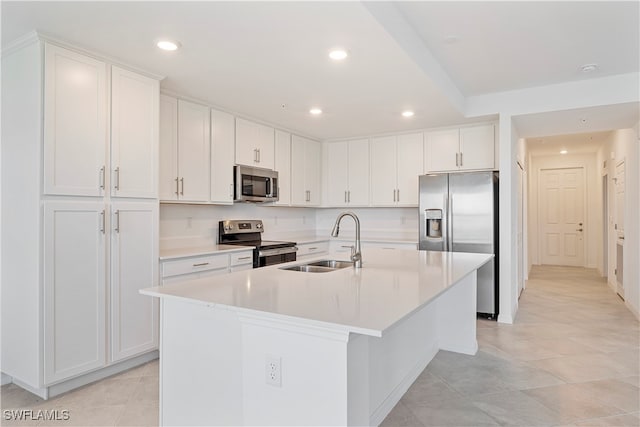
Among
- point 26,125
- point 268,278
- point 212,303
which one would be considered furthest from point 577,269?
point 26,125

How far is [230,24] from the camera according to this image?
2311mm

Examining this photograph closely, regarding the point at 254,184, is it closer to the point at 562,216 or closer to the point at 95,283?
the point at 95,283

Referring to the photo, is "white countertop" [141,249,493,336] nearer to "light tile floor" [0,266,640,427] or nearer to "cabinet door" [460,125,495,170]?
"light tile floor" [0,266,640,427]

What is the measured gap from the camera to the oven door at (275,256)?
13.5 ft

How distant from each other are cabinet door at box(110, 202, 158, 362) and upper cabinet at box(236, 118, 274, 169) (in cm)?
148

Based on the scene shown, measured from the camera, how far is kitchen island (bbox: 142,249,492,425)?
1370 mm

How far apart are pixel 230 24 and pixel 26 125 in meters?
1.48

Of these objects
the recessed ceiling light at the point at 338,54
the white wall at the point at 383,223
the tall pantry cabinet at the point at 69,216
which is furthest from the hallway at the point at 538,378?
the recessed ceiling light at the point at 338,54

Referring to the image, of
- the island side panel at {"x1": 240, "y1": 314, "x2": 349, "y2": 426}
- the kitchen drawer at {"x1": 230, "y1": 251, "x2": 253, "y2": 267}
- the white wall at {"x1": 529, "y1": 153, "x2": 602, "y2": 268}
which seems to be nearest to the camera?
the island side panel at {"x1": 240, "y1": 314, "x2": 349, "y2": 426}

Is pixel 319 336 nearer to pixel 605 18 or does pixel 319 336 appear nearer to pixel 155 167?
pixel 155 167

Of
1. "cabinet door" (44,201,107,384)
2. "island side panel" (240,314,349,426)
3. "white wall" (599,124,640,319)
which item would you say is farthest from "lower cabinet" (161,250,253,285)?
"white wall" (599,124,640,319)

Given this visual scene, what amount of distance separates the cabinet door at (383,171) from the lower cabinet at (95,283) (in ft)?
10.4

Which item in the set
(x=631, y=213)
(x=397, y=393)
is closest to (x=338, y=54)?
(x=397, y=393)

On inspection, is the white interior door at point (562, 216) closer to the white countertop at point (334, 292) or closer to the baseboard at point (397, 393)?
the baseboard at point (397, 393)
